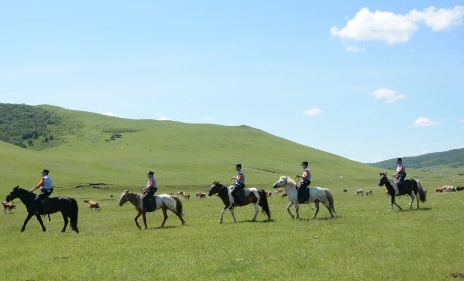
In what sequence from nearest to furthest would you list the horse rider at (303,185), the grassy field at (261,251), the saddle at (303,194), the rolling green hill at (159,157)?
1. the grassy field at (261,251)
2. the horse rider at (303,185)
3. the saddle at (303,194)
4. the rolling green hill at (159,157)

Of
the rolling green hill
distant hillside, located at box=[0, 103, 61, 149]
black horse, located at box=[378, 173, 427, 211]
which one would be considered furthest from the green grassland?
distant hillside, located at box=[0, 103, 61, 149]

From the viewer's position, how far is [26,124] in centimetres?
14638

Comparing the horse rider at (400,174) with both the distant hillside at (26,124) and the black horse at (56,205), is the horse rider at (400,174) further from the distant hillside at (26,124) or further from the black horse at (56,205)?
the distant hillside at (26,124)

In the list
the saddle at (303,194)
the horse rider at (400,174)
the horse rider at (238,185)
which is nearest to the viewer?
the saddle at (303,194)

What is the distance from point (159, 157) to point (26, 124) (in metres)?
56.8

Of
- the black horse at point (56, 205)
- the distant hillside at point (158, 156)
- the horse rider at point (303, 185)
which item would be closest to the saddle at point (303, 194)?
the horse rider at point (303, 185)

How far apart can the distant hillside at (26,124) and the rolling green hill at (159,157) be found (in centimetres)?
261

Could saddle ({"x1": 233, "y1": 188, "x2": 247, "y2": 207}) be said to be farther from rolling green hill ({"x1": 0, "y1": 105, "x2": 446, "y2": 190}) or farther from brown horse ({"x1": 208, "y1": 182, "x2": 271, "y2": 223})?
rolling green hill ({"x1": 0, "y1": 105, "x2": 446, "y2": 190})

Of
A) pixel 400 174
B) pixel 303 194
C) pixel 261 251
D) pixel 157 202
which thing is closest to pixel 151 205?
pixel 157 202

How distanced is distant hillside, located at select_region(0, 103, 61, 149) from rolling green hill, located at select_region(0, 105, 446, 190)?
2615 mm

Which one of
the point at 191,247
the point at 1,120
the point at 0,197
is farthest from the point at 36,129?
the point at 191,247

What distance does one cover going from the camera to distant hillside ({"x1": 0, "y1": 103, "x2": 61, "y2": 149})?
430 feet

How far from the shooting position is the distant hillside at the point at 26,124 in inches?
5157

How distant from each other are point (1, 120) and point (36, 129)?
1864 cm
